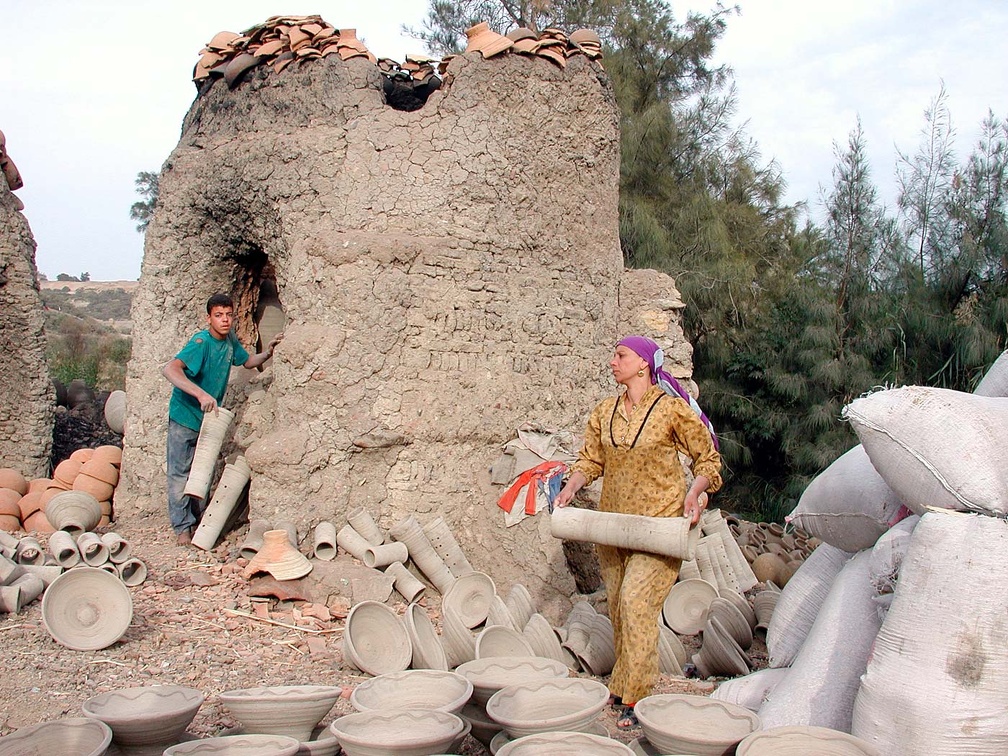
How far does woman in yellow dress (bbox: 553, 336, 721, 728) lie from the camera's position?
348 centimetres

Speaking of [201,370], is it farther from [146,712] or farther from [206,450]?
[146,712]

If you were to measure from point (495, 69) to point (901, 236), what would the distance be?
9079 millimetres

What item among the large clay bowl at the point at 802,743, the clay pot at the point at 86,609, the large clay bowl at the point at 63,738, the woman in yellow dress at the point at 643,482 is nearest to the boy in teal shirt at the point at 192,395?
the clay pot at the point at 86,609

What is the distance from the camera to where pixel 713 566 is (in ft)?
19.2

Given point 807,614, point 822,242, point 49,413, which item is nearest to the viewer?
point 807,614

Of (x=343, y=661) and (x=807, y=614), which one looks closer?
(x=807, y=614)

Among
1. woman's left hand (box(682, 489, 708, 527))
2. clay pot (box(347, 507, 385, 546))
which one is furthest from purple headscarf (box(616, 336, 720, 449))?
clay pot (box(347, 507, 385, 546))

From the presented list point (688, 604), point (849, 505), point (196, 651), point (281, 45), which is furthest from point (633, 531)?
point (281, 45)

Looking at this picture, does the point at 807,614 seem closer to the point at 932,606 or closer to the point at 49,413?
the point at 932,606

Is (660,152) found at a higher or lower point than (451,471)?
higher

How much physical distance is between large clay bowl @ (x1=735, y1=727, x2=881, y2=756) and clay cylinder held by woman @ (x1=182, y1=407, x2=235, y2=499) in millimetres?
3499

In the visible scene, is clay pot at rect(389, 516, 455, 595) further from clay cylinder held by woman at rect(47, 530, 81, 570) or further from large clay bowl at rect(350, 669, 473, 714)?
large clay bowl at rect(350, 669, 473, 714)

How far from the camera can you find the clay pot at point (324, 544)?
15.5 feet

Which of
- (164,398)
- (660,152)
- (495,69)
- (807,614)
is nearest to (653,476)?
(807,614)
